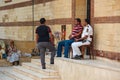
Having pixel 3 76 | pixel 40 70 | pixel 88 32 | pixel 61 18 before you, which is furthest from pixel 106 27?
pixel 3 76

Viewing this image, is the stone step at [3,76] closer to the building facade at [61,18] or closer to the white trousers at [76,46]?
the building facade at [61,18]

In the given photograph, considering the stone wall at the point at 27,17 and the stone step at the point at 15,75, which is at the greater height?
the stone wall at the point at 27,17

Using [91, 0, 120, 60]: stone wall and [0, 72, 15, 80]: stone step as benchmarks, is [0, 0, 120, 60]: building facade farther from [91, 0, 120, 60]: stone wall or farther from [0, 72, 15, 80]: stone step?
[0, 72, 15, 80]: stone step

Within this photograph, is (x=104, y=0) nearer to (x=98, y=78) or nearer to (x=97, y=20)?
(x=97, y=20)

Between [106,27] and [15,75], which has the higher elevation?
[106,27]

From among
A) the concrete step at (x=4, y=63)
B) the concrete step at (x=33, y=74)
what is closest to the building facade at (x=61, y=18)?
the concrete step at (x=4, y=63)

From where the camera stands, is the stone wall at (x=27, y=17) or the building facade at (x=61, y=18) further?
the stone wall at (x=27, y=17)

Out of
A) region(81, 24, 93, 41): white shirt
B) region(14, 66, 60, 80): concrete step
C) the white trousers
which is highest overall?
region(81, 24, 93, 41): white shirt

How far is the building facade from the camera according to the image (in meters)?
11.4

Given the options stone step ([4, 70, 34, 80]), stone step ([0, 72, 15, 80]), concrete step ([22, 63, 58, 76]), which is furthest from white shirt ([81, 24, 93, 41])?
stone step ([0, 72, 15, 80])

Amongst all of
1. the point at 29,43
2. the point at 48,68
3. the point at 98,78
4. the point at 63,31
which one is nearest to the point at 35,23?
the point at 29,43

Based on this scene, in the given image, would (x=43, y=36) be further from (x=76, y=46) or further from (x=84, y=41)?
(x=84, y=41)

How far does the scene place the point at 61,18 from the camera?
15305mm

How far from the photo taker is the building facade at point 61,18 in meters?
11.4
